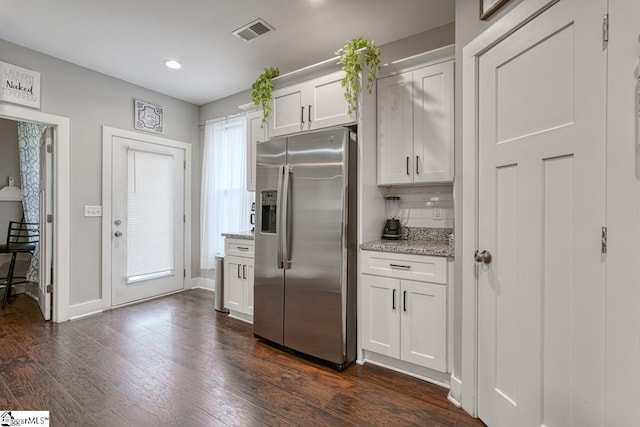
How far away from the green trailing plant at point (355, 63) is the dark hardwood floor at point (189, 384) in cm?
204

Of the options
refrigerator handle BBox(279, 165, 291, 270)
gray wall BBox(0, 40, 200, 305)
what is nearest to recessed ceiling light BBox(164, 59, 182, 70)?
gray wall BBox(0, 40, 200, 305)

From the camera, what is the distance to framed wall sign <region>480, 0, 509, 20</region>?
1.59 m

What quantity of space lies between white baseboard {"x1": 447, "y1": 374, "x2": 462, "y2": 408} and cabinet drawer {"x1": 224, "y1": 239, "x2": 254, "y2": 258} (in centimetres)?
211

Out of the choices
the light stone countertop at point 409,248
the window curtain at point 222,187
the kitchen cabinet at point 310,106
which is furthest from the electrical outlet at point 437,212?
the window curtain at point 222,187

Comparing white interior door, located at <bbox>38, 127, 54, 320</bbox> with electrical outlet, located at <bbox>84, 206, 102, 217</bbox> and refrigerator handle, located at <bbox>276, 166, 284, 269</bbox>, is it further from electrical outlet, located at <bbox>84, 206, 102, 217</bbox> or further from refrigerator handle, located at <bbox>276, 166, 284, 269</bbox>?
refrigerator handle, located at <bbox>276, 166, 284, 269</bbox>

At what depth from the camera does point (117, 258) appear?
3.72m

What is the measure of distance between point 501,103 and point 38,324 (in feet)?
14.8

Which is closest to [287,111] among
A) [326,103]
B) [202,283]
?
[326,103]

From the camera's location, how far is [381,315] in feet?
7.54

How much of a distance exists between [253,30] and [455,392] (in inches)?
125

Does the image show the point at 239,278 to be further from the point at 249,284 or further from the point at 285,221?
the point at 285,221

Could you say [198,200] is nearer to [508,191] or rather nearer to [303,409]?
[303,409]

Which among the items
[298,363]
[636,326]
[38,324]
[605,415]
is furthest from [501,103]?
[38,324]
